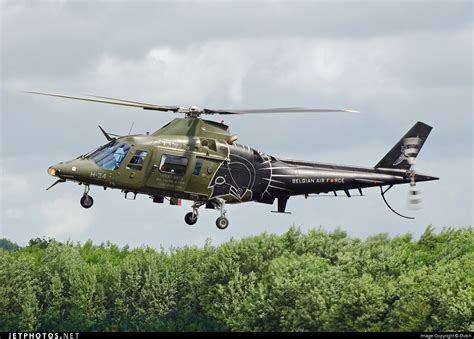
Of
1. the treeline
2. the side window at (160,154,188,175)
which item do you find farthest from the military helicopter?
the treeline

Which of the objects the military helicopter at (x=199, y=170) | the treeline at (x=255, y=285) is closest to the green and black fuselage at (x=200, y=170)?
the military helicopter at (x=199, y=170)

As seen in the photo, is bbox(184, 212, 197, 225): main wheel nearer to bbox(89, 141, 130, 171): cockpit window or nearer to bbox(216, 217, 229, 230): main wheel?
bbox(216, 217, 229, 230): main wheel

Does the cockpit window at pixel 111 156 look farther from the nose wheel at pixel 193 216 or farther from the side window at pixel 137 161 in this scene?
the nose wheel at pixel 193 216

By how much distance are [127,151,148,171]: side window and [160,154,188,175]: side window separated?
1018 mm

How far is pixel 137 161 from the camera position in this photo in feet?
267

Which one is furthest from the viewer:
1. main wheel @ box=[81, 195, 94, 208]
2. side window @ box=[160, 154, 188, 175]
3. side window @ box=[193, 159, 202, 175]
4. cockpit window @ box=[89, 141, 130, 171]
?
side window @ box=[193, 159, 202, 175]

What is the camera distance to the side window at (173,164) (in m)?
81.6

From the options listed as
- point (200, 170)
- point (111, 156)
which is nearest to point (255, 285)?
point (200, 170)

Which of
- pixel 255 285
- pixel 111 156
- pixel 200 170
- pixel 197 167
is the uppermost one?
pixel 111 156

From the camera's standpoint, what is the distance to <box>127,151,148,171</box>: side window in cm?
8131

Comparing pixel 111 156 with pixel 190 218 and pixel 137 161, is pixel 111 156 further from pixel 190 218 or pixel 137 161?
pixel 190 218

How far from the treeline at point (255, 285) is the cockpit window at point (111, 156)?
47.6 m

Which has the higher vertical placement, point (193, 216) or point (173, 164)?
point (173, 164)

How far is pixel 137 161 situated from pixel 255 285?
222ft
